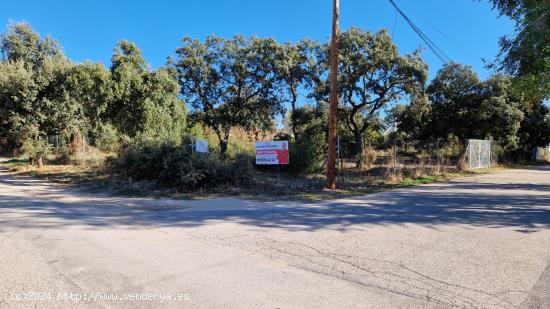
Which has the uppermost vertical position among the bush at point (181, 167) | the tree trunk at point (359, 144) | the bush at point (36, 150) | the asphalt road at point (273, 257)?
the tree trunk at point (359, 144)

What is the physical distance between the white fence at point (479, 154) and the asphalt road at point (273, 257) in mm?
15219

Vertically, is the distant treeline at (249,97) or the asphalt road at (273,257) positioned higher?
the distant treeline at (249,97)

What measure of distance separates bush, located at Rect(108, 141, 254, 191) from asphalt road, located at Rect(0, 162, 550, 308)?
3.15m

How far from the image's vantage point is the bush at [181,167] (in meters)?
12.2

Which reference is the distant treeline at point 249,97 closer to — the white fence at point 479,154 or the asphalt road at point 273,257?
the white fence at point 479,154

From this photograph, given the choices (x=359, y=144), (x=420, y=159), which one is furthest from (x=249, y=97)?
(x=420, y=159)

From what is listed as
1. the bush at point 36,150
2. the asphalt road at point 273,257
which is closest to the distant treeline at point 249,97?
the bush at point 36,150

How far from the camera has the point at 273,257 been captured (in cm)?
500

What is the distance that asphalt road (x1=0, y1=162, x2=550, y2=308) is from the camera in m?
3.69

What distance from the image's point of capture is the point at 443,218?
787 cm

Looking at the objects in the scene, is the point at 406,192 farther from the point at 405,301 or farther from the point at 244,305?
the point at 244,305

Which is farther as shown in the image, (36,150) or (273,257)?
(36,150)

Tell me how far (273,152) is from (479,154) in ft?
59.4

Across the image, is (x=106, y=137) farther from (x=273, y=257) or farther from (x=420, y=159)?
(x=273, y=257)
